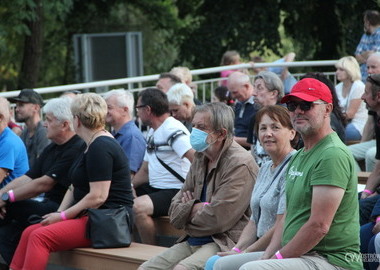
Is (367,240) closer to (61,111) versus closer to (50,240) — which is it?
(50,240)

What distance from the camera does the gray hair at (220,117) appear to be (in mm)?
5984

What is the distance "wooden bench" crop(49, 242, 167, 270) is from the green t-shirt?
188 cm

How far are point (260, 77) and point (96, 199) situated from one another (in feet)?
7.20

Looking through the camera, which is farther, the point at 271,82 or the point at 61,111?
the point at 271,82

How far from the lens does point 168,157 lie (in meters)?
7.33

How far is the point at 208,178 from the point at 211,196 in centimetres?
14

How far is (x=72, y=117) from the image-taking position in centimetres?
729

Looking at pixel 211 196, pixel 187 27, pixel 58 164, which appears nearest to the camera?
pixel 211 196

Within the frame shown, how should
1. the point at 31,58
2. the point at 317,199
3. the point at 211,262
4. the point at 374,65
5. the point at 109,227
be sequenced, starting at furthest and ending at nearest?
1. the point at 31,58
2. the point at 374,65
3. the point at 109,227
4. the point at 211,262
5. the point at 317,199

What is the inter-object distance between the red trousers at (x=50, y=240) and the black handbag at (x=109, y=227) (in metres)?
0.10

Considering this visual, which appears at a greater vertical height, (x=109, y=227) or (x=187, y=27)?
(x=187, y=27)

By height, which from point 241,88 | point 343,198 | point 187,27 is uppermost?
point 187,27

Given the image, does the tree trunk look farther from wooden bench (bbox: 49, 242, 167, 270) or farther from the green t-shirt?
the green t-shirt

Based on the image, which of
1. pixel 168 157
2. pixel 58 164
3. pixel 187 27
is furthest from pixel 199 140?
pixel 187 27
